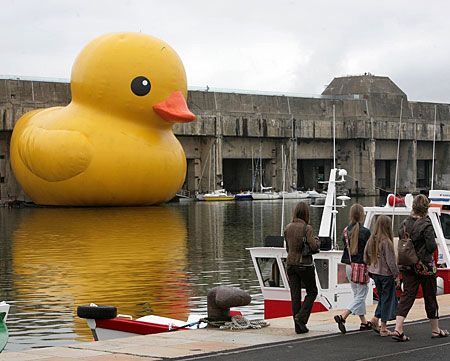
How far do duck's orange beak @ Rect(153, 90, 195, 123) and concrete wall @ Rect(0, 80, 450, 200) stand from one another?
1728 cm

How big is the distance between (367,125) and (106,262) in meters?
61.9

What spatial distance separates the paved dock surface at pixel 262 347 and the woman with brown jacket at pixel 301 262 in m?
0.26

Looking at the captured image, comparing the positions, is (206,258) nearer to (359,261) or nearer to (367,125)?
(359,261)

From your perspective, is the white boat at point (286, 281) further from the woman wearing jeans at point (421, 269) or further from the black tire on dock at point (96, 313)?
the woman wearing jeans at point (421, 269)

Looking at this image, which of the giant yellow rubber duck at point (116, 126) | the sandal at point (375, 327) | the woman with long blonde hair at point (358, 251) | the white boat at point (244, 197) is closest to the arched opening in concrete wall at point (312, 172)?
the white boat at point (244, 197)

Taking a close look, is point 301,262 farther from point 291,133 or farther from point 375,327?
point 291,133

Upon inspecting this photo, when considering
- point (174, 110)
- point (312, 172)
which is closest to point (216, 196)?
point (312, 172)

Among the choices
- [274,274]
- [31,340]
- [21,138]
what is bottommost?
[31,340]

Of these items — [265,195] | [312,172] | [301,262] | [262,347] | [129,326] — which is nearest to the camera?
[262,347]

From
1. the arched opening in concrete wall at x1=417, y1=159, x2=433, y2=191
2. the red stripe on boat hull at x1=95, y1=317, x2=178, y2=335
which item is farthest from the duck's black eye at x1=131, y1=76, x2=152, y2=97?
the arched opening in concrete wall at x1=417, y1=159, x2=433, y2=191

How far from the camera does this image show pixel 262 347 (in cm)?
1107

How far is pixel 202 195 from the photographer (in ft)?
252

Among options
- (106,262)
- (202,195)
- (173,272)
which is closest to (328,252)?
(173,272)

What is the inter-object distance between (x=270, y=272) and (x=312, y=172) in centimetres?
7878
